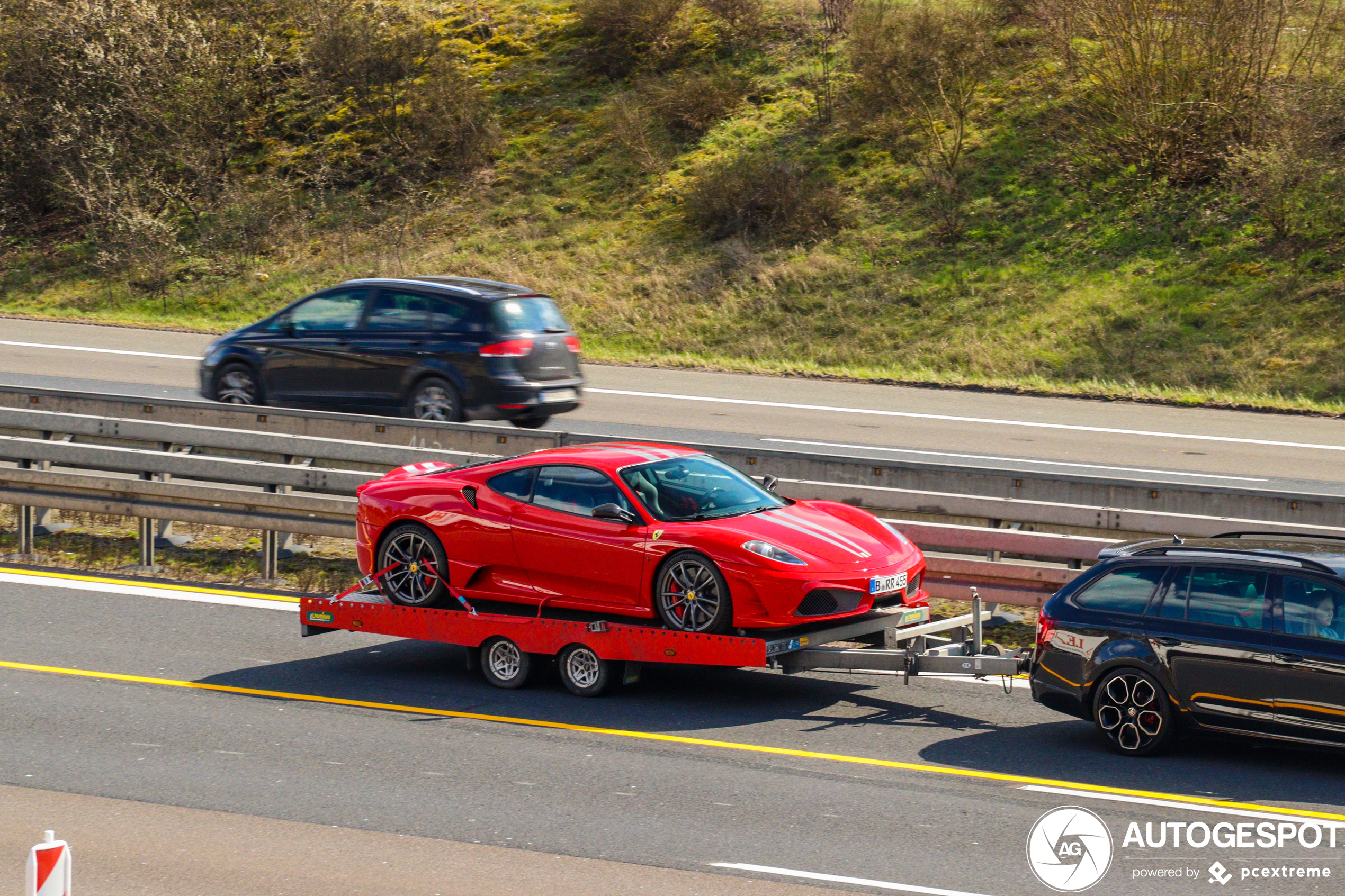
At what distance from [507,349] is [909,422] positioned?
22.4 feet

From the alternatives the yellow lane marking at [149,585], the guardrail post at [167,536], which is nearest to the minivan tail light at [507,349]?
the guardrail post at [167,536]

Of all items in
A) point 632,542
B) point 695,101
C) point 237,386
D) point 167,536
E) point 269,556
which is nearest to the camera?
point 632,542

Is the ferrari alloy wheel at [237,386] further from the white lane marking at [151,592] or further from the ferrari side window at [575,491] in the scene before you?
the ferrari side window at [575,491]

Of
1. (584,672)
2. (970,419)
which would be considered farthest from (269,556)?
(970,419)

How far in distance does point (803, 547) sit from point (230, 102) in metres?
32.2

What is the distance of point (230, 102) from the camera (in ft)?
123

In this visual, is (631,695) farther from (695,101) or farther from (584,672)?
(695,101)

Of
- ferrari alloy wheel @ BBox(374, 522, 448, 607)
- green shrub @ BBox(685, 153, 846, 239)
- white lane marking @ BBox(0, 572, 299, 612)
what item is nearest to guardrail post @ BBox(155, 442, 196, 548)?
white lane marking @ BBox(0, 572, 299, 612)

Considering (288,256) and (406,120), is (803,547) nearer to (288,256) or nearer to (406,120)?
(288,256)

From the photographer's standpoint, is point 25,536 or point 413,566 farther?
point 25,536

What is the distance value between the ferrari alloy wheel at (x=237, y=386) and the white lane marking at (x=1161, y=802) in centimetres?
1180

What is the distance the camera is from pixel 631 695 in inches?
388

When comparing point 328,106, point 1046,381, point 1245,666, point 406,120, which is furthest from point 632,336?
point 1245,666

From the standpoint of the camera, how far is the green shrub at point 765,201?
3073cm
